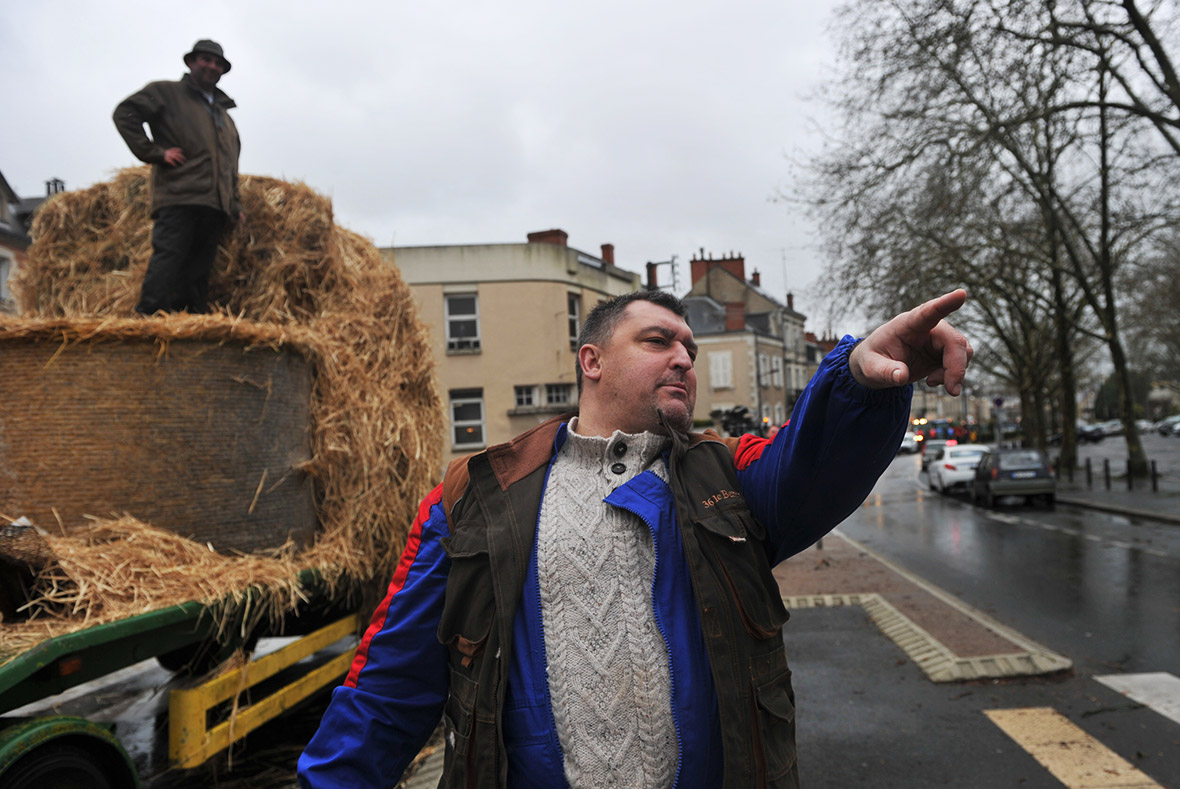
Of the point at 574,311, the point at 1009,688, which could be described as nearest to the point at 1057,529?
the point at 1009,688

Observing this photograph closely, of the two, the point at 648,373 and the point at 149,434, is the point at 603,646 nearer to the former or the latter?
the point at 648,373

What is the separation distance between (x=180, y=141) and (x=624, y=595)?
14.0 ft

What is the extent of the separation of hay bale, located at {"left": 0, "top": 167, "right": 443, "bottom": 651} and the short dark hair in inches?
105

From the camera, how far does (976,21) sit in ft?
46.1

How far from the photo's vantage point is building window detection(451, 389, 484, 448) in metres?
26.5

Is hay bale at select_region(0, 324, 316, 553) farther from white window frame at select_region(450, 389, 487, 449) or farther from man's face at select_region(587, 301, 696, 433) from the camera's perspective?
white window frame at select_region(450, 389, 487, 449)

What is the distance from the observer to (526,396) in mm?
27000

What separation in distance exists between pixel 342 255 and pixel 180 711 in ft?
9.74

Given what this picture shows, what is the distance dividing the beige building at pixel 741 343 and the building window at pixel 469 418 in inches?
650

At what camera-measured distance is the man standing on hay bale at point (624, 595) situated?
176 cm

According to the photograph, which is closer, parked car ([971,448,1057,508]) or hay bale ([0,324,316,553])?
hay bale ([0,324,316,553])

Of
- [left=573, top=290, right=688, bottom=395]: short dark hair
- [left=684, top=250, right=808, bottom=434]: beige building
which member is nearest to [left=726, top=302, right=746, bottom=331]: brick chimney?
[left=684, top=250, right=808, bottom=434]: beige building

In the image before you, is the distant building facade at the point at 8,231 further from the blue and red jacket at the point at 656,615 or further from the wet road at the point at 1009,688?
the blue and red jacket at the point at 656,615

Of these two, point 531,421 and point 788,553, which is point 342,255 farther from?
point 531,421
